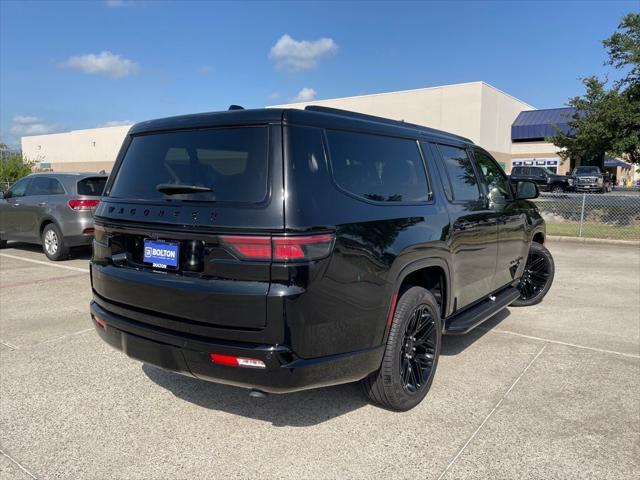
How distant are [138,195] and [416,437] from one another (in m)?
2.31

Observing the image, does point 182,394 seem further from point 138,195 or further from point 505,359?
point 505,359

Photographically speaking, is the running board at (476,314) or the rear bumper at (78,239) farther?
the rear bumper at (78,239)

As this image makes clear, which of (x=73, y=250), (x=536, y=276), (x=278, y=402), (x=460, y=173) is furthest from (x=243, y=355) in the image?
(x=73, y=250)

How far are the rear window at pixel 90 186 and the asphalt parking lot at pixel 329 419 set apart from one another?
174 inches

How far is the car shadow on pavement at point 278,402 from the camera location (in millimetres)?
3276

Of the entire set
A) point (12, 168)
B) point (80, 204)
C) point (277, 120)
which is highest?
point (12, 168)

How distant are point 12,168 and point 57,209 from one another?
936 inches

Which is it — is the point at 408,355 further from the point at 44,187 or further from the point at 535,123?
the point at 535,123

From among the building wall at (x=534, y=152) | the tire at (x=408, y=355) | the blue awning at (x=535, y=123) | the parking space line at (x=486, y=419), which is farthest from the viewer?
the building wall at (x=534, y=152)

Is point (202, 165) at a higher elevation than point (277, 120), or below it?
below

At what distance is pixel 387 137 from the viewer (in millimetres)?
3424

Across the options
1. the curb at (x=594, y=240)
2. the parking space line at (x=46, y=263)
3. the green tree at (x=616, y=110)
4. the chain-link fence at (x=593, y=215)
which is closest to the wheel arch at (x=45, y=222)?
the parking space line at (x=46, y=263)

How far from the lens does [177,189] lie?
2801 millimetres

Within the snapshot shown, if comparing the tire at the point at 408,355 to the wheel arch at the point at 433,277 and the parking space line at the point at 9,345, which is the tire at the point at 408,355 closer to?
the wheel arch at the point at 433,277
